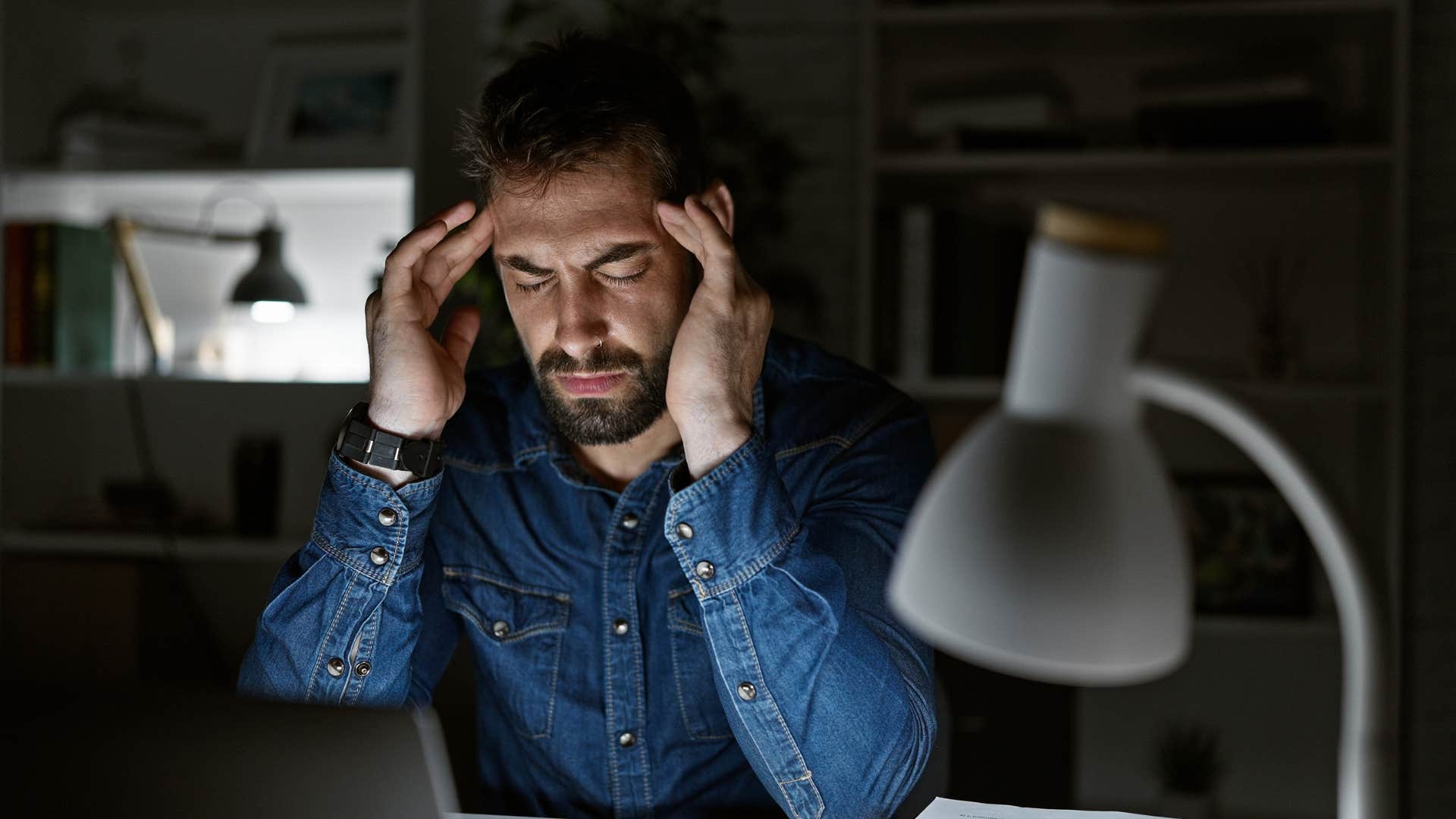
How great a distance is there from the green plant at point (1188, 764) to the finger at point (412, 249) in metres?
1.97

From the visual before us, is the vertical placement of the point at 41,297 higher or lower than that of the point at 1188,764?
higher

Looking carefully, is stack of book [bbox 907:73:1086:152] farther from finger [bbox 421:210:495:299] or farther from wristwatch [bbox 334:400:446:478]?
wristwatch [bbox 334:400:446:478]

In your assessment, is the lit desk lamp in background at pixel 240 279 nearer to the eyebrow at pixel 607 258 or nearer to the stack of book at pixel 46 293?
the stack of book at pixel 46 293

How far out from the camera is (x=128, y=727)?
26.5 inches

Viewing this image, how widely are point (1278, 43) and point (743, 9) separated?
1180 millimetres

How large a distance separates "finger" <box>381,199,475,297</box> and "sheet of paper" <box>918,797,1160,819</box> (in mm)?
754

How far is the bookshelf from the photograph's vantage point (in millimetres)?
2303

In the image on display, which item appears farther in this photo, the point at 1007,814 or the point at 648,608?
the point at 648,608

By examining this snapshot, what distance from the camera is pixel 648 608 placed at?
1412mm

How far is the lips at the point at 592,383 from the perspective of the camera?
1403mm

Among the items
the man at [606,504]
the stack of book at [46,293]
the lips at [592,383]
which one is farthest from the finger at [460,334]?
the stack of book at [46,293]

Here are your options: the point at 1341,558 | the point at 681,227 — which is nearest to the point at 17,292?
the point at 681,227

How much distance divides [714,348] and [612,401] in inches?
12.6

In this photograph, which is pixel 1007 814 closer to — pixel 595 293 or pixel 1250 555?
pixel 595 293
